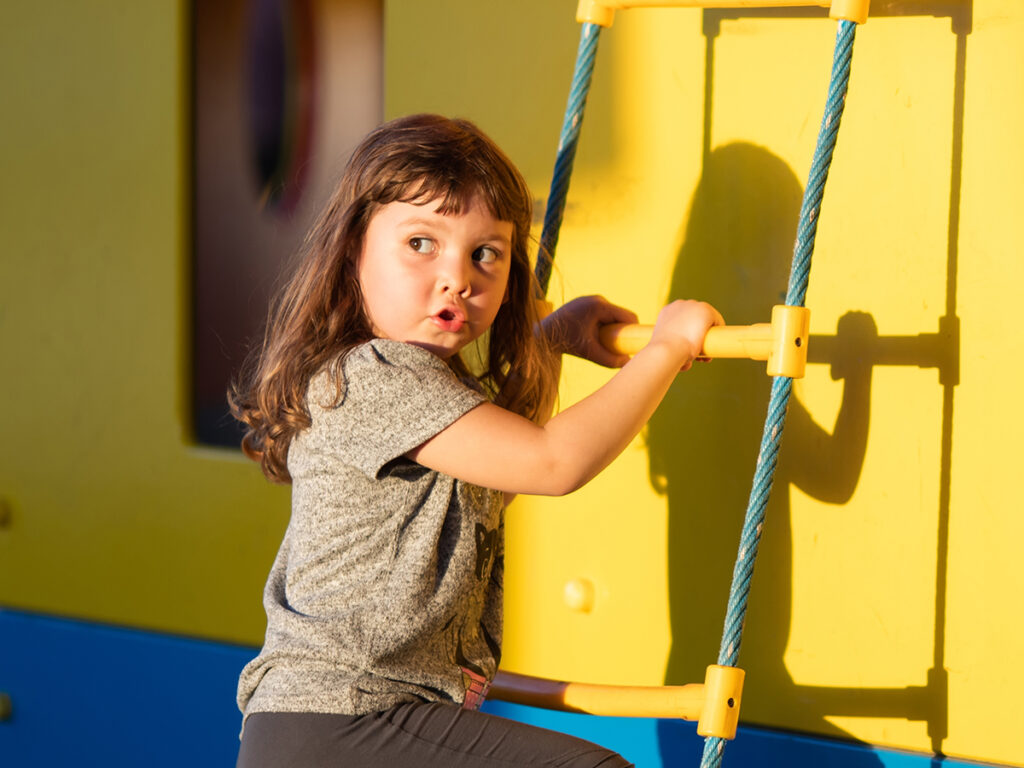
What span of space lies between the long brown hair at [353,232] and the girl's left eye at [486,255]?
3cm

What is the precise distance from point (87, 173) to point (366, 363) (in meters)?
0.97

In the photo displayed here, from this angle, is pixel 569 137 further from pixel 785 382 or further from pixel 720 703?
pixel 720 703

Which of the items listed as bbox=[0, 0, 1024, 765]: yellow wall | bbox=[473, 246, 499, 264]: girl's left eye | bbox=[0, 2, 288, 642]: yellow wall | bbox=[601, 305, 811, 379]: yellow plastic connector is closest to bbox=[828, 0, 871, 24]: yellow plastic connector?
bbox=[0, 0, 1024, 765]: yellow wall

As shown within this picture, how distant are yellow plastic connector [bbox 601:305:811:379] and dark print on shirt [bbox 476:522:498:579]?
→ 0.88 feet

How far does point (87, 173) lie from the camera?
6.05 feet

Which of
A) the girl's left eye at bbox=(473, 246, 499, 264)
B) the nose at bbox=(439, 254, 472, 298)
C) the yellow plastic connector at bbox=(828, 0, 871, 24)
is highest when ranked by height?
the yellow plastic connector at bbox=(828, 0, 871, 24)

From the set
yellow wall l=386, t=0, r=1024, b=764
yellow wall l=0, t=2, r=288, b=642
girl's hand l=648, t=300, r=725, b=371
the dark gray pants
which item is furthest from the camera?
yellow wall l=0, t=2, r=288, b=642

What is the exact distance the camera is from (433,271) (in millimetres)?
1093

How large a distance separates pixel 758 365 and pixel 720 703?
0.43 meters

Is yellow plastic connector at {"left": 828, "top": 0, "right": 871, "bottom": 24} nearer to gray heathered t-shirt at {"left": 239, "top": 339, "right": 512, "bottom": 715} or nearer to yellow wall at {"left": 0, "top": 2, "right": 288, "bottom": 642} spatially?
gray heathered t-shirt at {"left": 239, "top": 339, "right": 512, "bottom": 715}

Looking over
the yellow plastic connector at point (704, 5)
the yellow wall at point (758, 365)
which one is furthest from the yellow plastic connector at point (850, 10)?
the yellow wall at point (758, 365)

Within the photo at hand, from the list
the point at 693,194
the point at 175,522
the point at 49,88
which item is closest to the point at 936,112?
the point at 693,194

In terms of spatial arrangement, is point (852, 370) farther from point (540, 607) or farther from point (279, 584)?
point (279, 584)

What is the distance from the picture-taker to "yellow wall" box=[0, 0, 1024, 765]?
1.27 metres
